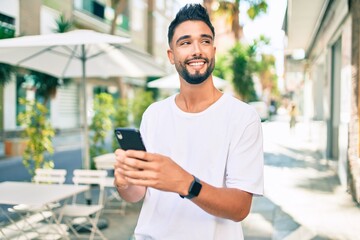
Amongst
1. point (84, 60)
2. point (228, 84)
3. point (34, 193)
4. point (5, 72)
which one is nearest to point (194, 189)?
point (34, 193)

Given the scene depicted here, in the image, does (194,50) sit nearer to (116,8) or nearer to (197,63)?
(197,63)

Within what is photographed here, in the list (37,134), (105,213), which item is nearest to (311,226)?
(105,213)

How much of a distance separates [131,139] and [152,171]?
16 centimetres

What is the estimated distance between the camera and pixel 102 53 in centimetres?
701

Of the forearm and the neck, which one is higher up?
the neck

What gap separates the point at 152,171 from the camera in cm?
116

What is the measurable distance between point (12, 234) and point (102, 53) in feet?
9.88

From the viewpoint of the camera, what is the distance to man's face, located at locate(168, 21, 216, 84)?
1536mm

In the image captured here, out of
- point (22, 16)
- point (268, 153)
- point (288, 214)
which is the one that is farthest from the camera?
point (22, 16)

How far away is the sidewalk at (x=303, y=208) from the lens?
17.9ft

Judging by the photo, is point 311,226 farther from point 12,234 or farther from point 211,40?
point 211,40

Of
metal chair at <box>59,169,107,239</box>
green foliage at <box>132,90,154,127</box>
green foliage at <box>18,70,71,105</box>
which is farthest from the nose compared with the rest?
green foliage at <box>18,70,71,105</box>

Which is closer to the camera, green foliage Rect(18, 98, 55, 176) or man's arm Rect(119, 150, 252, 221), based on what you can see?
man's arm Rect(119, 150, 252, 221)

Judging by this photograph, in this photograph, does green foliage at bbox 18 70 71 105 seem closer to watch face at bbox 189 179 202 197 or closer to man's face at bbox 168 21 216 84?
man's face at bbox 168 21 216 84
